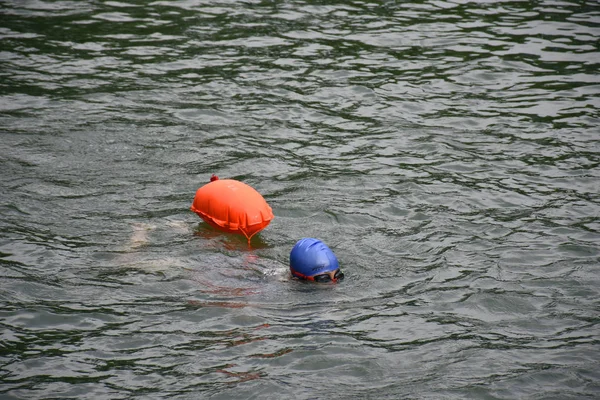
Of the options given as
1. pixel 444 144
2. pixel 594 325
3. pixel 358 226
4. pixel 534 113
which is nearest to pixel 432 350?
pixel 594 325

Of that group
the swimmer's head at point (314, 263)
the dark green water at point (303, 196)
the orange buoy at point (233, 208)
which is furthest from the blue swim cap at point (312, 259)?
the orange buoy at point (233, 208)

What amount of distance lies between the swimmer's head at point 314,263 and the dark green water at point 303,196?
182 millimetres

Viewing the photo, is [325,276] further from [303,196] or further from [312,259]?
[303,196]

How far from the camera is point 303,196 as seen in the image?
10.5 metres

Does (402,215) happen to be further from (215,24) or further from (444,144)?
(215,24)

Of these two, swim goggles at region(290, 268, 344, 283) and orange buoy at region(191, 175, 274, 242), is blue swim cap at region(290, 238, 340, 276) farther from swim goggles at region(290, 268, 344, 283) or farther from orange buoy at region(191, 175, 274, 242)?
orange buoy at region(191, 175, 274, 242)

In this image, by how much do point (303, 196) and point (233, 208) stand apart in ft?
5.87

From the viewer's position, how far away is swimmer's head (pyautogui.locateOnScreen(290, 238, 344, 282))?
8.17 meters

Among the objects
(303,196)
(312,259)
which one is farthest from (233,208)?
(303,196)

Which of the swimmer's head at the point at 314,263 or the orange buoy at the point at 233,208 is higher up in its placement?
the orange buoy at the point at 233,208

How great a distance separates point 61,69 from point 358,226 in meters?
7.04

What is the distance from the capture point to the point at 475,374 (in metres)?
6.96

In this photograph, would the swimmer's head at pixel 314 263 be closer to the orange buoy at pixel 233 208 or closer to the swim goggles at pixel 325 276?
the swim goggles at pixel 325 276

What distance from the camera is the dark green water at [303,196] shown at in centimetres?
710
